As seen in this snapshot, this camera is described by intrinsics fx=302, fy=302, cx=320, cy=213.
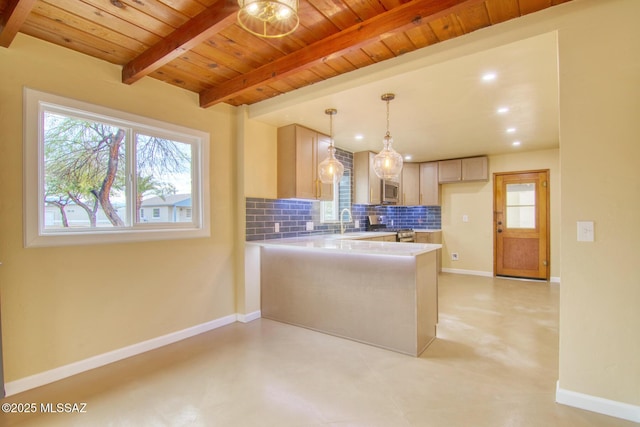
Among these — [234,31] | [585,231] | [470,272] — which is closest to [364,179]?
[470,272]

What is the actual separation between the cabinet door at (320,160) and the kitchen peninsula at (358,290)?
42.3 inches

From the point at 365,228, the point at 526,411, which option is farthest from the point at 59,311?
the point at 365,228

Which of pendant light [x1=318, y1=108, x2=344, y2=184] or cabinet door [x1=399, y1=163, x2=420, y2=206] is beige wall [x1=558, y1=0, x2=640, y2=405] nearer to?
pendant light [x1=318, y1=108, x2=344, y2=184]

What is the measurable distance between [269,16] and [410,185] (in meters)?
5.25

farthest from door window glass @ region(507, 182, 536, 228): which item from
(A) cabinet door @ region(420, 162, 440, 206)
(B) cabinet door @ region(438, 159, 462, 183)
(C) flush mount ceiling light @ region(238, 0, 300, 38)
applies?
(C) flush mount ceiling light @ region(238, 0, 300, 38)

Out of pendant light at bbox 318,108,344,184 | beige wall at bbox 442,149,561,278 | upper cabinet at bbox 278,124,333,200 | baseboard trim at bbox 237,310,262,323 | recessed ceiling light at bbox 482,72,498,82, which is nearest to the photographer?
recessed ceiling light at bbox 482,72,498,82

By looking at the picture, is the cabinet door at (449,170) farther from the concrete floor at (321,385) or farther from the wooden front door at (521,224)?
the concrete floor at (321,385)

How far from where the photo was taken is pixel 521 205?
5.41 metres

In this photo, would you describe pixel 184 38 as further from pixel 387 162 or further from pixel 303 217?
pixel 303 217

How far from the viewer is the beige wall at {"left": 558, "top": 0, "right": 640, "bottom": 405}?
1.65 m

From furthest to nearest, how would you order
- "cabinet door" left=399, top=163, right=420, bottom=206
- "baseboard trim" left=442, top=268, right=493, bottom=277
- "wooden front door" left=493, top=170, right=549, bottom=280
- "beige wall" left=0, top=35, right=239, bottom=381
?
"cabinet door" left=399, top=163, right=420, bottom=206 < "baseboard trim" left=442, top=268, right=493, bottom=277 < "wooden front door" left=493, top=170, right=549, bottom=280 < "beige wall" left=0, top=35, right=239, bottom=381

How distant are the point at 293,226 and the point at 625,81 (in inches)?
132

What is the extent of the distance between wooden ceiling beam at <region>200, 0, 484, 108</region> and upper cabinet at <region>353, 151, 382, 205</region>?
9.33 ft

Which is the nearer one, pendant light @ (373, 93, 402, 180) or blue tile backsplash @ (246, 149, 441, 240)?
pendant light @ (373, 93, 402, 180)
